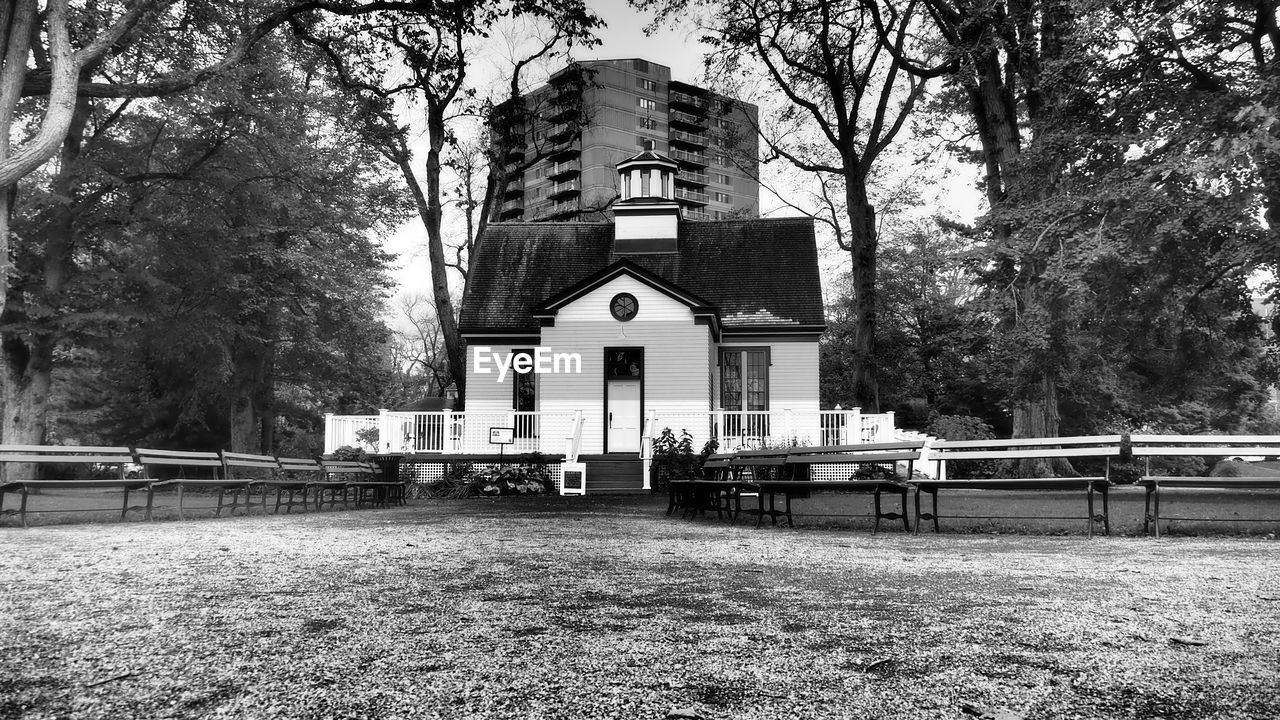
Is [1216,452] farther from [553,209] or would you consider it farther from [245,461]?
[553,209]

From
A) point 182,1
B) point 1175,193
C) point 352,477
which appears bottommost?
point 352,477

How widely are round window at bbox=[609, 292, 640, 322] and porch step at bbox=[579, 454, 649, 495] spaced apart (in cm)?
387

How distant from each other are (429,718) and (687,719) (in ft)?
2.84

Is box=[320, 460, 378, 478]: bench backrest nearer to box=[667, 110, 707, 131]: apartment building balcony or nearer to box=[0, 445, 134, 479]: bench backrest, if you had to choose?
box=[0, 445, 134, 479]: bench backrest

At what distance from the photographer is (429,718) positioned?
9.55 feet

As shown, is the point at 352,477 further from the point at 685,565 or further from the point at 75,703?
the point at 75,703

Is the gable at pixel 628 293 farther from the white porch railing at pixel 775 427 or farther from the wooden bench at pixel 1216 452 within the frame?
the wooden bench at pixel 1216 452

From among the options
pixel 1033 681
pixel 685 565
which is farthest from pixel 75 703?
pixel 685 565

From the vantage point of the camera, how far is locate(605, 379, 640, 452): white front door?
23.5 m

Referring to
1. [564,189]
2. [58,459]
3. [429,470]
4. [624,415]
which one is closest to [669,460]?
[624,415]

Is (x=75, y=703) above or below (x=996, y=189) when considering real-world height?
below

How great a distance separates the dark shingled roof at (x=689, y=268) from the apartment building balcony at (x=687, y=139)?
170ft

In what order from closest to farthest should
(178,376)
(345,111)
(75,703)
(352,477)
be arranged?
(75,703) < (352,477) < (345,111) < (178,376)

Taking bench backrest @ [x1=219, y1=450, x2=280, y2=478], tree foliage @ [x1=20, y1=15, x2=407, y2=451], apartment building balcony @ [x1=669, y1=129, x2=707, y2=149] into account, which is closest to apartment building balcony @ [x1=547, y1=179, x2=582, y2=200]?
apartment building balcony @ [x1=669, y1=129, x2=707, y2=149]
